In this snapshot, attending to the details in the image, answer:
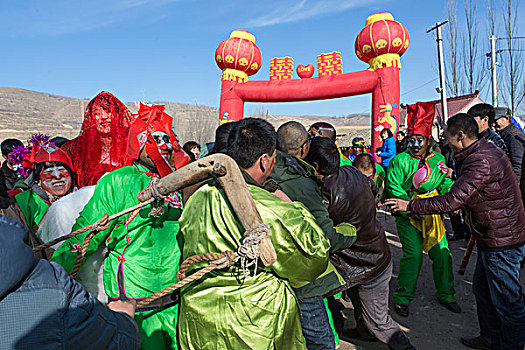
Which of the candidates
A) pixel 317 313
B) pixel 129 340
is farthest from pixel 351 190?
pixel 129 340

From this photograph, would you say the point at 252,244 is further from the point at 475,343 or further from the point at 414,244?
the point at 414,244

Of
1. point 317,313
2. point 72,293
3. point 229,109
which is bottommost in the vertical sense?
point 317,313

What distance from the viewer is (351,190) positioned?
2.80 metres

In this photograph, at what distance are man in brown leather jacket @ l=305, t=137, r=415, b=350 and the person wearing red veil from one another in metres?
1.44

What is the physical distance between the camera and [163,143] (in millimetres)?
2592

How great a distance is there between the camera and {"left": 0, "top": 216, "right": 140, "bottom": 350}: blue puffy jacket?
906 mm

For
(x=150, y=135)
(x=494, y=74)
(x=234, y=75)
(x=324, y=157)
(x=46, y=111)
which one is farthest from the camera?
(x=46, y=111)

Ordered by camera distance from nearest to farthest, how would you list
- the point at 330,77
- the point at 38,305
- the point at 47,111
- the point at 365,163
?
the point at 38,305, the point at 365,163, the point at 330,77, the point at 47,111

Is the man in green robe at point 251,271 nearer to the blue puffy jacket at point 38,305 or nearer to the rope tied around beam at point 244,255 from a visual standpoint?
the rope tied around beam at point 244,255

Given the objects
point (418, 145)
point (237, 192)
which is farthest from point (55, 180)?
point (418, 145)

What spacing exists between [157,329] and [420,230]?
10.0 ft

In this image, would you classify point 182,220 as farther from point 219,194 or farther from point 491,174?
point 491,174

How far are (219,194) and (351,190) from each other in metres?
1.43

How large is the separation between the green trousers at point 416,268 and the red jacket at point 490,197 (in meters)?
1.06
